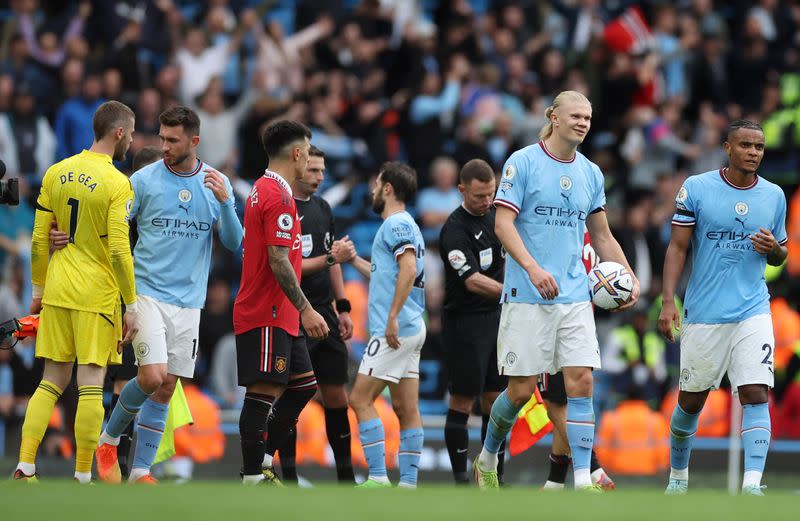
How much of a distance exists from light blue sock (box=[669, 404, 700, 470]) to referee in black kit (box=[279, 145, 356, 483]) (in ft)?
8.80

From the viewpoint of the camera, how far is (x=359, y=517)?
6105 mm

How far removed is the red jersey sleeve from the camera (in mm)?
9461

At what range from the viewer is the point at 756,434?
971cm

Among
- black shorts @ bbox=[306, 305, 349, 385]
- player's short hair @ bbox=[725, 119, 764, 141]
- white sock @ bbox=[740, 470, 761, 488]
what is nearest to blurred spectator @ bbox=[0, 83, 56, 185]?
black shorts @ bbox=[306, 305, 349, 385]

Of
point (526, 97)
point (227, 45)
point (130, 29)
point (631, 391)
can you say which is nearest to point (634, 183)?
point (526, 97)

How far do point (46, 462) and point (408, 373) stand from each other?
5.13 meters

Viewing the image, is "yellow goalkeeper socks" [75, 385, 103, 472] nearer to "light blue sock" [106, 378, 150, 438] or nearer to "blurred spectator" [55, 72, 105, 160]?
"light blue sock" [106, 378, 150, 438]

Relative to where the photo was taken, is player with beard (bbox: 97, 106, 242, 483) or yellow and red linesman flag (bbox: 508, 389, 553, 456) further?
yellow and red linesman flag (bbox: 508, 389, 553, 456)

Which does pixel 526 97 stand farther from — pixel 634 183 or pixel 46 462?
pixel 46 462

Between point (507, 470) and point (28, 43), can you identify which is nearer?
point (507, 470)

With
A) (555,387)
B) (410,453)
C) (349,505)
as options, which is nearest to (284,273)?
(410,453)

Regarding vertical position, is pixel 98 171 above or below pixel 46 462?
above

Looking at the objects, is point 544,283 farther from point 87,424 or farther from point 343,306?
point 87,424

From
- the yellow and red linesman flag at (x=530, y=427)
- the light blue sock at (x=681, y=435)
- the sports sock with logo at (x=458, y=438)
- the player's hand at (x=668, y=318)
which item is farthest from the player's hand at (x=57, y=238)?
the light blue sock at (x=681, y=435)
